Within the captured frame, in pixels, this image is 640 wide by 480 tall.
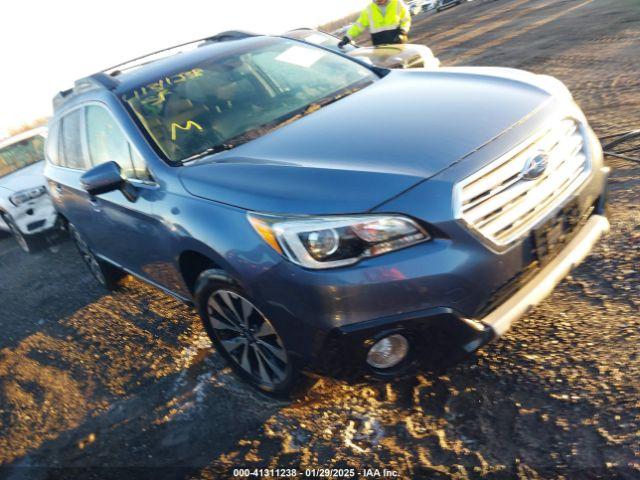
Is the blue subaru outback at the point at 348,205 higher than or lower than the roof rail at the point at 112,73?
lower

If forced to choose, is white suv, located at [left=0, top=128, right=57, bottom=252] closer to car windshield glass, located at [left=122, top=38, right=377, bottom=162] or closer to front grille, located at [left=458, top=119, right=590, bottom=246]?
car windshield glass, located at [left=122, top=38, right=377, bottom=162]

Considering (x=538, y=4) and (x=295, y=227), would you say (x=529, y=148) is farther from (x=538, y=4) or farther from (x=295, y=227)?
(x=538, y=4)

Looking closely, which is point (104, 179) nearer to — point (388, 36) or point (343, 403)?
point (343, 403)

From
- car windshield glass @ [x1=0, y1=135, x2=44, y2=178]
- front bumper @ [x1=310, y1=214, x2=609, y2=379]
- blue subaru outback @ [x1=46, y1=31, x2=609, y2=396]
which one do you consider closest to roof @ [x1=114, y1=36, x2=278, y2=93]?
blue subaru outback @ [x1=46, y1=31, x2=609, y2=396]

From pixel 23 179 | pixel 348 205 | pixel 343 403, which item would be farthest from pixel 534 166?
pixel 23 179

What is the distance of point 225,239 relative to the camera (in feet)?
8.56

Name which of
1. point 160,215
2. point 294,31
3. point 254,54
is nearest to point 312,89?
point 254,54

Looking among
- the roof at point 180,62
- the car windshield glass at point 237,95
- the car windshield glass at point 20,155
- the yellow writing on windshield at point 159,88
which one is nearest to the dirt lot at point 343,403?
the car windshield glass at point 237,95

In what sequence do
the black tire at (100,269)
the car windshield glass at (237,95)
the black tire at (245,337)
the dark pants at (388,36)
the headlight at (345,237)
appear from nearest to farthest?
the headlight at (345,237) < the black tire at (245,337) < the car windshield glass at (237,95) < the black tire at (100,269) < the dark pants at (388,36)

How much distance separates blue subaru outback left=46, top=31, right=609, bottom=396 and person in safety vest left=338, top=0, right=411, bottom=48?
519cm

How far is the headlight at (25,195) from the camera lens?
7297mm

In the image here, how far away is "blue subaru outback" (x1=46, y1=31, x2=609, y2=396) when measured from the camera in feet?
7.52

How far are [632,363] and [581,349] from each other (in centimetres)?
24

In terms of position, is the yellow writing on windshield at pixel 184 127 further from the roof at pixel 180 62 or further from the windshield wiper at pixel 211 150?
the roof at pixel 180 62
